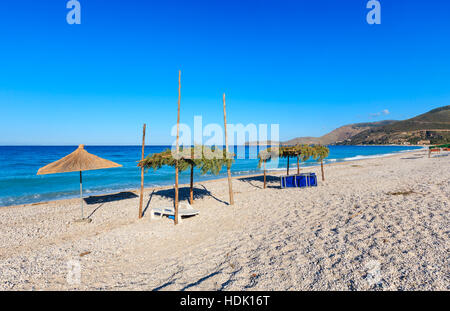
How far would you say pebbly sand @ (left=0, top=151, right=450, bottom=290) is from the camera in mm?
3590

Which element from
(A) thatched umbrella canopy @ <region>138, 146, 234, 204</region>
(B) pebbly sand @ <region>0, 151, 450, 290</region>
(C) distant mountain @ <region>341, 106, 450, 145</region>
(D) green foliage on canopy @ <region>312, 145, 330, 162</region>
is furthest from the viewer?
(C) distant mountain @ <region>341, 106, 450, 145</region>

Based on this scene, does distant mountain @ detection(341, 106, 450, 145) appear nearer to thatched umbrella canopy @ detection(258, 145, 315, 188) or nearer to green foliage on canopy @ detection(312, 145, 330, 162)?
green foliage on canopy @ detection(312, 145, 330, 162)

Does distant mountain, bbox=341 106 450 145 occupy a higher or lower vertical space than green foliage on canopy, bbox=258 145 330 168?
higher

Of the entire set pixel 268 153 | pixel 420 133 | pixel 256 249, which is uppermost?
pixel 420 133

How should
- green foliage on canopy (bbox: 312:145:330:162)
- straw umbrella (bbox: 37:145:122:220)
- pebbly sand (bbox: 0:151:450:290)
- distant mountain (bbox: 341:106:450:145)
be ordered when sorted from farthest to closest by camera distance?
distant mountain (bbox: 341:106:450:145) < green foliage on canopy (bbox: 312:145:330:162) < straw umbrella (bbox: 37:145:122:220) < pebbly sand (bbox: 0:151:450:290)

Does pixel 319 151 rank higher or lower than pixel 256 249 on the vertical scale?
higher

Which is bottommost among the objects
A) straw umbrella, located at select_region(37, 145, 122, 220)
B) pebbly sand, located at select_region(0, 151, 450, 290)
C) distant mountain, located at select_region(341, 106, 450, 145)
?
pebbly sand, located at select_region(0, 151, 450, 290)

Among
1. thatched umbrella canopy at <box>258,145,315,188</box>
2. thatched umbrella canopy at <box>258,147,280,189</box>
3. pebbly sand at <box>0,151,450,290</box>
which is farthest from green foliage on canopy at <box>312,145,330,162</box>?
pebbly sand at <box>0,151,450,290</box>

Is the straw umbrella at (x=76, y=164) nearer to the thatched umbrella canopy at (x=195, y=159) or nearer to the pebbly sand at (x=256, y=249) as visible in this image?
the thatched umbrella canopy at (x=195, y=159)

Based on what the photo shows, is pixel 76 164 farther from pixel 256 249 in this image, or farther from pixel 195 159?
pixel 256 249

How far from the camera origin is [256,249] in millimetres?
4902

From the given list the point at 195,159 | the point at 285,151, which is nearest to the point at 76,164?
the point at 195,159

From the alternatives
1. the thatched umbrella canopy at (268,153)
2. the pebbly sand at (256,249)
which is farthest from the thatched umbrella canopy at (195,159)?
the thatched umbrella canopy at (268,153)
